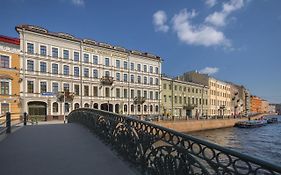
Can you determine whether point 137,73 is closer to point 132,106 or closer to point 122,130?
point 132,106

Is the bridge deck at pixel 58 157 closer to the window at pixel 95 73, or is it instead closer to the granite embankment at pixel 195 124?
the granite embankment at pixel 195 124

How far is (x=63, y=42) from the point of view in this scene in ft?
132

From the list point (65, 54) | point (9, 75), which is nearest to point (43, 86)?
point (9, 75)

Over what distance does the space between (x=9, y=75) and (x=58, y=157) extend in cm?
3114

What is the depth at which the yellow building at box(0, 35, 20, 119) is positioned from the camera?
1296 inches

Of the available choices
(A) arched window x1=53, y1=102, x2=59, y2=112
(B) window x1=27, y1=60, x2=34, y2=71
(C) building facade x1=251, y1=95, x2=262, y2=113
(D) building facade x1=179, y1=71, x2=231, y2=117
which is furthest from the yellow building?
(C) building facade x1=251, y1=95, x2=262, y2=113

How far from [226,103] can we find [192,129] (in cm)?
4744

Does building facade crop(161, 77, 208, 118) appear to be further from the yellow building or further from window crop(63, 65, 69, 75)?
the yellow building

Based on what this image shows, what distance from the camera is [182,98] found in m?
61.2

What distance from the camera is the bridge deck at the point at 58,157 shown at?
581 cm

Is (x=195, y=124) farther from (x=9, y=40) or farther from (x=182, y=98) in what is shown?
(x=9, y=40)

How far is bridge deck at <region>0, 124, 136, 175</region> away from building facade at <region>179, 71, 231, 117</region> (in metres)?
67.1

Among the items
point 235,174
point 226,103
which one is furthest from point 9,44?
point 226,103

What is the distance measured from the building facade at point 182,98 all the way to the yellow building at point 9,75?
3109cm
